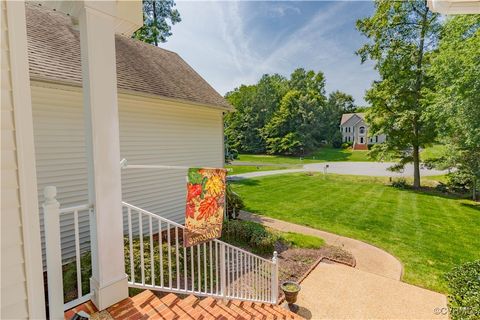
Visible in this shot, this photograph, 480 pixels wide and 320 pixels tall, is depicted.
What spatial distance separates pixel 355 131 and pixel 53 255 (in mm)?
55623

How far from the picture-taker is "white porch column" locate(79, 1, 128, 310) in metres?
2.62

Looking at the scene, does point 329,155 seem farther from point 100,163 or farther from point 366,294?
point 100,163

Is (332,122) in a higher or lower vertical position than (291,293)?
higher

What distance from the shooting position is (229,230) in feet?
28.3

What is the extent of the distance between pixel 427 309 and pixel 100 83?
6834 mm

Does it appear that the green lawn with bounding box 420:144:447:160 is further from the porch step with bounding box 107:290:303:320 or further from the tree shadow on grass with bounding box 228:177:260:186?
the porch step with bounding box 107:290:303:320

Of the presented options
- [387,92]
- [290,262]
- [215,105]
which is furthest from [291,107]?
[290,262]

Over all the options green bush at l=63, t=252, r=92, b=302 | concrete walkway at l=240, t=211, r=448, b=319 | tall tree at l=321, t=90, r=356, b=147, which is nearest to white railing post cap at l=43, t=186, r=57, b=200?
green bush at l=63, t=252, r=92, b=302

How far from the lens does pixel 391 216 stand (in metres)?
11.4

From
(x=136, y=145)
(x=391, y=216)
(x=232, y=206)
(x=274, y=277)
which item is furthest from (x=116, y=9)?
(x=391, y=216)

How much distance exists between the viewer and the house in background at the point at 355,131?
49000mm

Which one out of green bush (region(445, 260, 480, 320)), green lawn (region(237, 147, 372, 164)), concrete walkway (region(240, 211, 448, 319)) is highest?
green lawn (region(237, 147, 372, 164))

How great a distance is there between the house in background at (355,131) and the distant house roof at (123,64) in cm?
4521

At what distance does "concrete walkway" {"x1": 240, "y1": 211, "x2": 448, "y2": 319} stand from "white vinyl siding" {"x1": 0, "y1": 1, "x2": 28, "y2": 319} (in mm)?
4755
